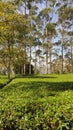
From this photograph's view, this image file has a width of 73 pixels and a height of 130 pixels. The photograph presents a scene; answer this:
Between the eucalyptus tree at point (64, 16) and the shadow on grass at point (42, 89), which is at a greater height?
the eucalyptus tree at point (64, 16)

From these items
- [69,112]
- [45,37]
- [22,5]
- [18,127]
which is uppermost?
[22,5]

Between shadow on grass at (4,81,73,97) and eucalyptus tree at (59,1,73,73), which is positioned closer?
shadow on grass at (4,81,73,97)

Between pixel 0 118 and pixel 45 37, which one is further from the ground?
pixel 45 37

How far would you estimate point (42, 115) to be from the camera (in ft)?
20.5

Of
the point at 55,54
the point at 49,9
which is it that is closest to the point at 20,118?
the point at 49,9

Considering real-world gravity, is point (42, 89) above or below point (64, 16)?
below

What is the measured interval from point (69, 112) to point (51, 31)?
49.2 meters

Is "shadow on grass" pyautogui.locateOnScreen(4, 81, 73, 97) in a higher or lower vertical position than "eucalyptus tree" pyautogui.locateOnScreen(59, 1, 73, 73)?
lower

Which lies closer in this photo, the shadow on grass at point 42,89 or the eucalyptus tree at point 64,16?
the shadow on grass at point 42,89

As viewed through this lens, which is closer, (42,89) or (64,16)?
(42,89)

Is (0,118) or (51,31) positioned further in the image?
(51,31)

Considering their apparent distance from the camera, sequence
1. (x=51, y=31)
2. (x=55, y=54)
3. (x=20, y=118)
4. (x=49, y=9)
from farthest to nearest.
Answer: (x=55, y=54) < (x=51, y=31) < (x=49, y=9) < (x=20, y=118)

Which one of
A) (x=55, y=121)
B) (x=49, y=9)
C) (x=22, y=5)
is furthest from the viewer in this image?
(x=49, y=9)

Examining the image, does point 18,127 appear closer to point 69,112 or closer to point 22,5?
point 69,112
